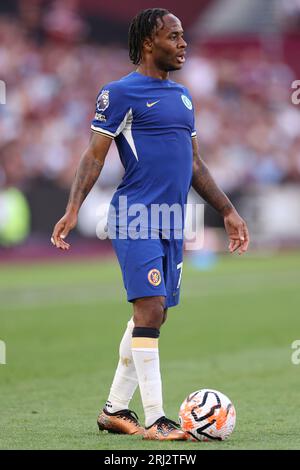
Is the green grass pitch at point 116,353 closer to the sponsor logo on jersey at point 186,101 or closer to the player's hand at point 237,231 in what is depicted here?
the player's hand at point 237,231

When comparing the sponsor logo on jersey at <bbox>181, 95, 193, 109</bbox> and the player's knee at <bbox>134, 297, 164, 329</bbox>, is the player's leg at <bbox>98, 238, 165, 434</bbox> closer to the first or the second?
the player's knee at <bbox>134, 297, 164, 329</bbox>

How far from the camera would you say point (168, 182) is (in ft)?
20.1

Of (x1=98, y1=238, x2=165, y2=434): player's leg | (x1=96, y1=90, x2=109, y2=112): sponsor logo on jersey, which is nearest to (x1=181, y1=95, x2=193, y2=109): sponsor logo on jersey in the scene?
(x1=96, y1=90, x2=109, y2=112): sponsor logo on jersey

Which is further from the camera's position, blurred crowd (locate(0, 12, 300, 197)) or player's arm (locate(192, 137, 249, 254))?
blurred crowd (locate(0, 12, 300, 197))

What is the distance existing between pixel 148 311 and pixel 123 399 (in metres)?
0.71

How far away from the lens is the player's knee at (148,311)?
5.97 meters

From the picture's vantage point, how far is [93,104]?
83.7 feet

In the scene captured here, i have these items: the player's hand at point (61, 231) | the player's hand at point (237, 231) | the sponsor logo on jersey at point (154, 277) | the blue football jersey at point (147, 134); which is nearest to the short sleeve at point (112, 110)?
the blue football jersey at point (147, 134)

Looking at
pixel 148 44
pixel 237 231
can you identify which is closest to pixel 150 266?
pixel 237 231

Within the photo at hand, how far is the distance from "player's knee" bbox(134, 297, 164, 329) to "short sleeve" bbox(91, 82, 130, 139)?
0.96 m

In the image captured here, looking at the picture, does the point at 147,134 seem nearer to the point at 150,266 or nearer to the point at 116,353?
the point at 150,266

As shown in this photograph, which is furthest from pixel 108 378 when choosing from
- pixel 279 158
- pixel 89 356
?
pixel 279 158

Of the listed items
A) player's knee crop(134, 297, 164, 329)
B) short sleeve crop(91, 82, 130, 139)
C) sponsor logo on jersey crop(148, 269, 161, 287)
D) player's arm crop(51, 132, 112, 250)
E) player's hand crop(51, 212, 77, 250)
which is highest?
short sleeve crop(91, 82, 130, 139)

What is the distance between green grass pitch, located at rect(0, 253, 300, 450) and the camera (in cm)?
629
